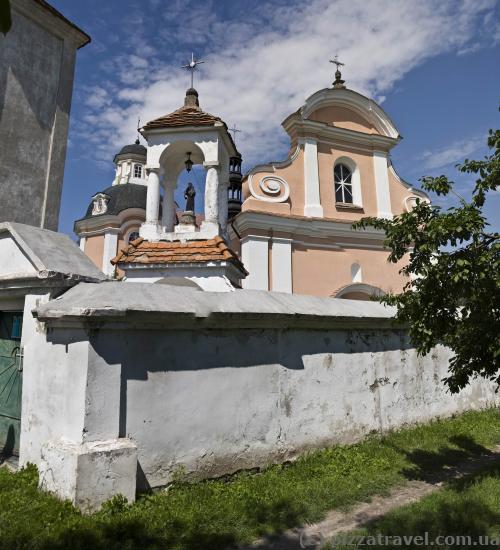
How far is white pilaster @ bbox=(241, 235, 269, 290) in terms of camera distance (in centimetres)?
1095

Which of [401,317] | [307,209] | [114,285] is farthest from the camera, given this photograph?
[307,209]

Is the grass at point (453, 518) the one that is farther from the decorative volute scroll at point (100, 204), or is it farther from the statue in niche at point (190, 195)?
the decorative volute scroll at point (100, 204)

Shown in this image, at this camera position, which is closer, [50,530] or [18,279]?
[50,530]

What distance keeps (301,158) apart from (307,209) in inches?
63.0

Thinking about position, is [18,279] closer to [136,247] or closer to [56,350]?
[56,350]

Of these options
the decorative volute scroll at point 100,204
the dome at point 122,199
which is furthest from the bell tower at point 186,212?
the decorative volute scroll at point 100,204

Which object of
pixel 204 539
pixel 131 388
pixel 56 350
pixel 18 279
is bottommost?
pixel 204 539

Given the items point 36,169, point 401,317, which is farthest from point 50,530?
point 36,169

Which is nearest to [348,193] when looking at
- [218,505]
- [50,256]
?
[50,256]

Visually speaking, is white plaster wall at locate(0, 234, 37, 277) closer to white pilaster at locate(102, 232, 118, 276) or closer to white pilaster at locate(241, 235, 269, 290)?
white pilaster at locate(241, 235, 269, 290)

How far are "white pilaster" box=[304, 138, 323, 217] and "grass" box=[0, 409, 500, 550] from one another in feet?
24.9

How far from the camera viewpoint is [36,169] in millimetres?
7816

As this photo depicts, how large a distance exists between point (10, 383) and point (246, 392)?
2.49 m

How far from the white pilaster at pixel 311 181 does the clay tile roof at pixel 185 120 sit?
4.92 m
